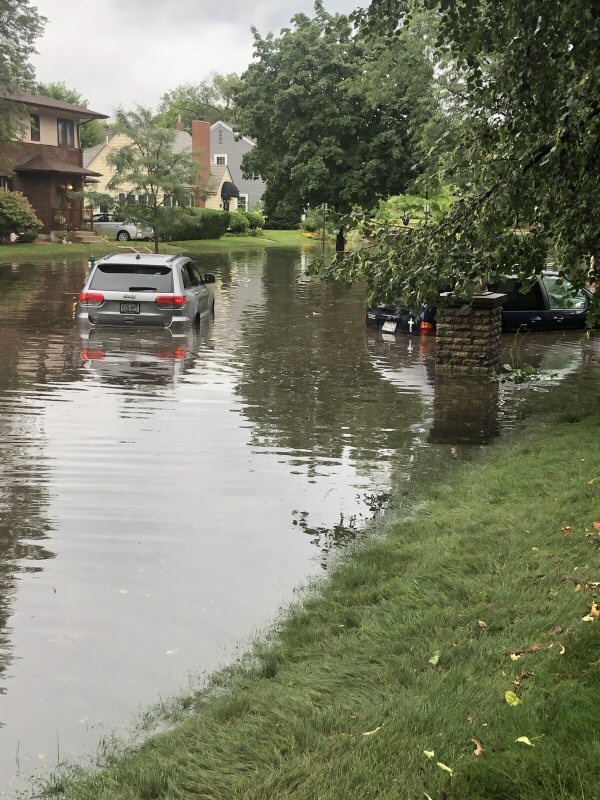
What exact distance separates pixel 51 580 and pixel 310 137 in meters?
48.0

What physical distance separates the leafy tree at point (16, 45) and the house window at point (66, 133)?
13.3 m

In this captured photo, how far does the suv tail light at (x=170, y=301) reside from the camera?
57.8ft

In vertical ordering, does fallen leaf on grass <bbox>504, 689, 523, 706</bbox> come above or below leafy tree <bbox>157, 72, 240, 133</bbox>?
below

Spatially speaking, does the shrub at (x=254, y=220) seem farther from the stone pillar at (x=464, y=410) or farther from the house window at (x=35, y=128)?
the stone pillar at (x=464, y=410)

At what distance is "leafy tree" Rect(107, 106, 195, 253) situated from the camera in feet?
173

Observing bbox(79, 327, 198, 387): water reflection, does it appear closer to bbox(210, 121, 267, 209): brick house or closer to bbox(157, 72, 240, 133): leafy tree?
bbox(210, 121, 267, 209): brick house

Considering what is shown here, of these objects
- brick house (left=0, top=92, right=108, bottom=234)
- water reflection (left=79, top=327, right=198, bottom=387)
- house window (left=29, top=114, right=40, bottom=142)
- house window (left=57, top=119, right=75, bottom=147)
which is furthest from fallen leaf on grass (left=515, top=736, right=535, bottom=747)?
house window (left=57, top=119, right=75, bottom=147)

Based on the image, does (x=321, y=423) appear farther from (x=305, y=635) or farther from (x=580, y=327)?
(x=580, y=327)

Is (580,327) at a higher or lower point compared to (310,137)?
lower

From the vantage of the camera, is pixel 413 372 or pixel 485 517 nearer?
pixel 485 517

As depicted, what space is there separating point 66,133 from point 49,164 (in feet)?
15.3

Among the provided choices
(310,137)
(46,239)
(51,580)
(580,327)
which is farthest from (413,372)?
(46,239)

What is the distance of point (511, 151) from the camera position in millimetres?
8711

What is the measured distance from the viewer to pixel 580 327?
813 inches
